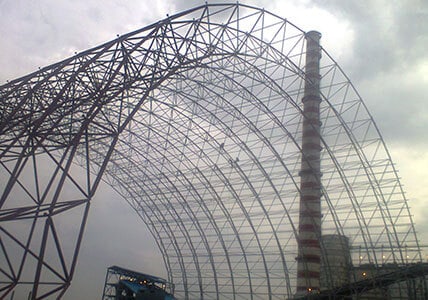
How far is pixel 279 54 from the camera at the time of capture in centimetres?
2391

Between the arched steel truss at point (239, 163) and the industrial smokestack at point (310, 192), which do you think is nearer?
the arched steel truss at point (239, 163)

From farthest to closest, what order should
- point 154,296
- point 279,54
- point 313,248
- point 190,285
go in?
1. point 190,285
2. point 313,248
3. point 154,296
4. point 279,54

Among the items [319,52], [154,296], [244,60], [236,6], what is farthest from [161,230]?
[236,6]

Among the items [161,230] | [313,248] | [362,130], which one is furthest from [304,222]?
[161,230]

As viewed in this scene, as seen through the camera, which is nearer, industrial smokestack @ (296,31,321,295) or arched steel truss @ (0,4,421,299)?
arched steel truss @ (0,4,421,299)

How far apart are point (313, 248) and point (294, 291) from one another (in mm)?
3701

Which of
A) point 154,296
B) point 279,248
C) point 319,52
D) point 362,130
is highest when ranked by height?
point 319,52

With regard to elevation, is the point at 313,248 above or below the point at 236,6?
below

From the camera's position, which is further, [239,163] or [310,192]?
[239,163]

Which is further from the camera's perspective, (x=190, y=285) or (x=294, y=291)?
(x=190, y=285)

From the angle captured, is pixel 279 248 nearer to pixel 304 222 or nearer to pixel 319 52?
pixel 304 222

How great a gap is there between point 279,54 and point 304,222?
16334 mm

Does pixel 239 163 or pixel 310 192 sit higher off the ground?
pixel 239 163

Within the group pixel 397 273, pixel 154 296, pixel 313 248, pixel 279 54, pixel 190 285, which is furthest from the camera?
pixel 190 285
